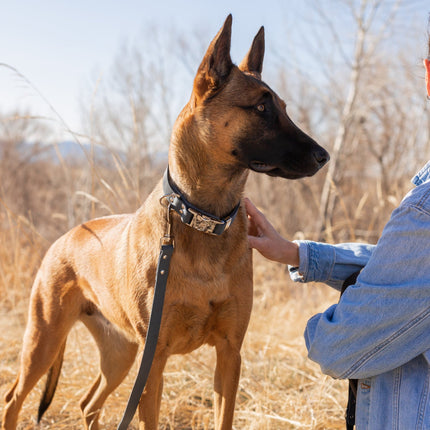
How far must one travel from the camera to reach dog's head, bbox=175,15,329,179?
2170 mm

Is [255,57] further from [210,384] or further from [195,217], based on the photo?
[210,384]

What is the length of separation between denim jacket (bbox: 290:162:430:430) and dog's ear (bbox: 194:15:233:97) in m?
1.07

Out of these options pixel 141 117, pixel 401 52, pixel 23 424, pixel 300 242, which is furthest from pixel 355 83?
pixel 23 424

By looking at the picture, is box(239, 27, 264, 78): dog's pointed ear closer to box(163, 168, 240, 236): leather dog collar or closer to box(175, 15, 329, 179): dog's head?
box(175, 15, 329, 179): dog's head

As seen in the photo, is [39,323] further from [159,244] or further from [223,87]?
[223,87]

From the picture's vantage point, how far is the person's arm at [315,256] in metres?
2.38

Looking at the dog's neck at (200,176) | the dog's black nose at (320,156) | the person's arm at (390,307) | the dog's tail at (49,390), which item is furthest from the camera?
the dog's tail at (49,390)

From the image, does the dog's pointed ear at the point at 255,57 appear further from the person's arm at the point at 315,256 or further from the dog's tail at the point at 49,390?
the dog's tail at the point at 49,390

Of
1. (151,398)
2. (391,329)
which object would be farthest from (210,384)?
(391,329)

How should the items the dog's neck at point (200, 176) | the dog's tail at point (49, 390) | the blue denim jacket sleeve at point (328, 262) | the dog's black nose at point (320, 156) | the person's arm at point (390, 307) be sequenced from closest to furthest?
the person's arm at point (390, 307)
the dog's black nose at point (320, 156)
the dog's neck at point (200, 176)
the blue denim jacket sleeve at point (328, 262)
the dog's tail at point (49, 390)

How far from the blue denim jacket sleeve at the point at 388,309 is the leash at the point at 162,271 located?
68 cm

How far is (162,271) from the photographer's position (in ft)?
6.84

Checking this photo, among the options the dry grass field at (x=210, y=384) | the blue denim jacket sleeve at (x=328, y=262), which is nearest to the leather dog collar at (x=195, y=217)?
the blue denim jacket sleeve at (x=328, y=262)

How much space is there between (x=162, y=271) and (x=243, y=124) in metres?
0.77
